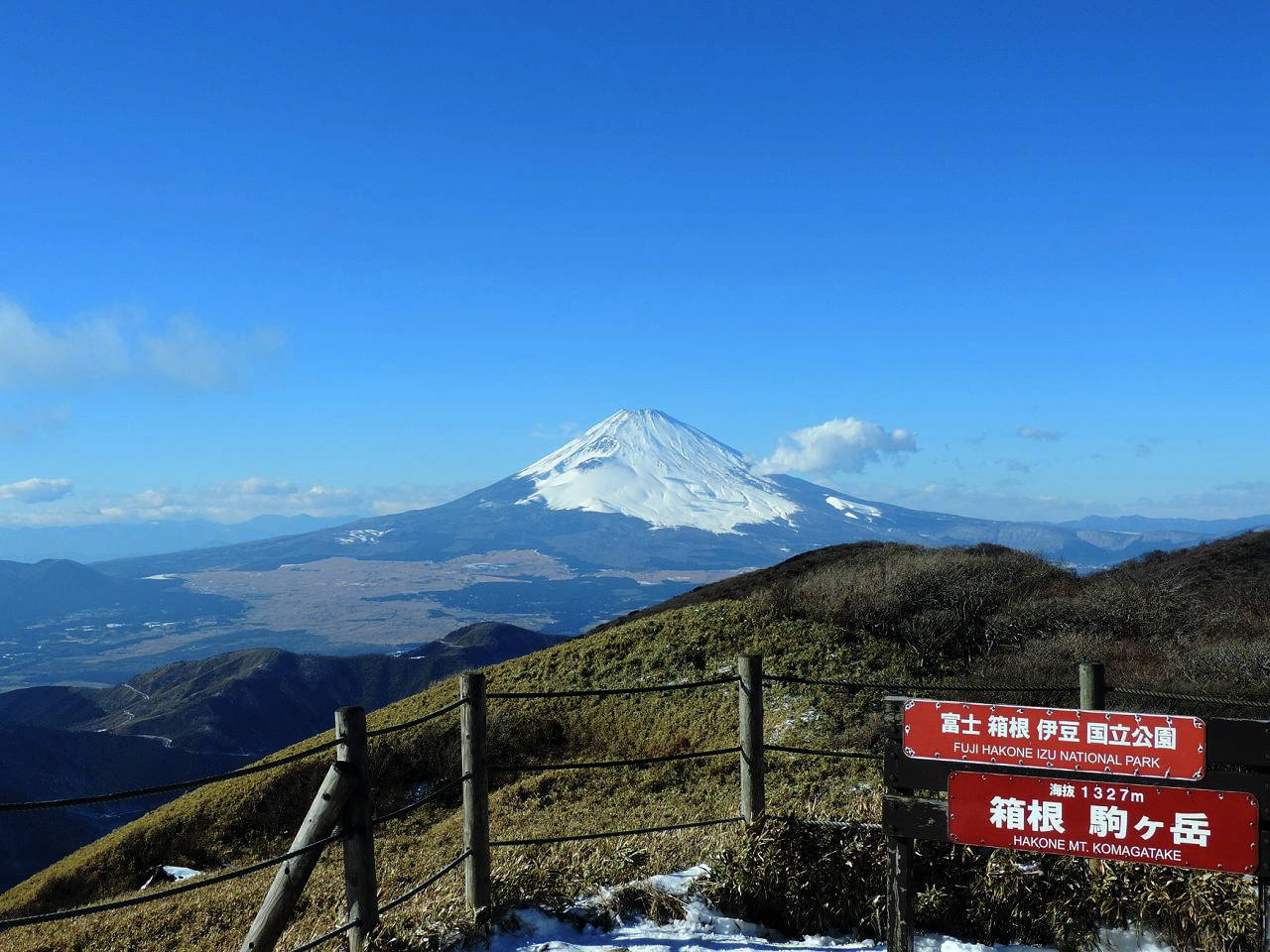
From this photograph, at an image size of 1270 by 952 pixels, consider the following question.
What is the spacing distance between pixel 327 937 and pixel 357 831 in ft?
2.39

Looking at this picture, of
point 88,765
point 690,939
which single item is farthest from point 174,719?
point 690,939

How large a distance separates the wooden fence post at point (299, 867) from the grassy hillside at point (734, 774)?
645 mm

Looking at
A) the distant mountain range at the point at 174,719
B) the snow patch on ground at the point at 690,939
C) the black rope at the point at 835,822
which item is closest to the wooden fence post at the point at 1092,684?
the snow patch on ground at the point at 690,939

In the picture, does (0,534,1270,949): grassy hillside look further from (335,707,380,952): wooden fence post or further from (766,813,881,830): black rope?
(335,707,380,952): wooden fence post

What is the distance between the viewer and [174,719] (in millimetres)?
87562

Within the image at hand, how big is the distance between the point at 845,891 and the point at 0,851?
1919 inches

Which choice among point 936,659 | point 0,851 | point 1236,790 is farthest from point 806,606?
point 0,851

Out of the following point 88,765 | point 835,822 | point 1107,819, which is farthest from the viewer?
point 88,765

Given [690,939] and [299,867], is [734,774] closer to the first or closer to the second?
[690,939]

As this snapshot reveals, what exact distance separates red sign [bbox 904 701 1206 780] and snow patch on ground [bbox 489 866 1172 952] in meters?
1.74

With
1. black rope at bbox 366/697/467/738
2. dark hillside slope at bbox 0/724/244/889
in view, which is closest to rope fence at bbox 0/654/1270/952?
black rope at bbox 366/697/467/738

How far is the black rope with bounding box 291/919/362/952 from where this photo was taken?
18.5 ft

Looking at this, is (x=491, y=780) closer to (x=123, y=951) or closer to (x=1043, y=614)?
(x=123, y=951)

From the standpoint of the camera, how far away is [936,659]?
59.9ft
